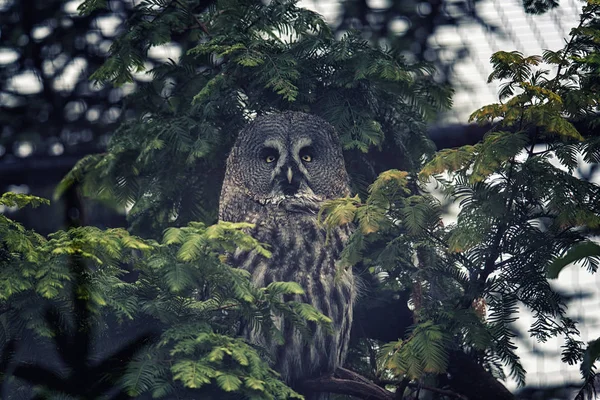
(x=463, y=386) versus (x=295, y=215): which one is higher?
(x=295, y=215)

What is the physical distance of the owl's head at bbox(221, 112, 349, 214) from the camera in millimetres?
6250

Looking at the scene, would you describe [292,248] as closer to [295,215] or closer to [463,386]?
[295,215]

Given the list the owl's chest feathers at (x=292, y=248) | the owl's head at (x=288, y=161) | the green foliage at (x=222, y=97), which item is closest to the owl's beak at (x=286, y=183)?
the owl's head at (x=288, y=161)

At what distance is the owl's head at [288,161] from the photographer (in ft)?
20.5

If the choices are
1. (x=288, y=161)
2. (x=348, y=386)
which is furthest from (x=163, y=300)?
(x=288, y=161)

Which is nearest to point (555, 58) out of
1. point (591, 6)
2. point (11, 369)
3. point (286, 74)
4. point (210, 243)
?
point (591, 6)

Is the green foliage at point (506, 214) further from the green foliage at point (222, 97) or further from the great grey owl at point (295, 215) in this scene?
the green foliage at point (222, 97)

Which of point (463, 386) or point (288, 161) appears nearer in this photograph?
point (463, 386)

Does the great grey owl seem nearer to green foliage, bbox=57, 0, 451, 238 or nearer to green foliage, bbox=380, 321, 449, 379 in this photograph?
green foliage, bbox=57, 0, 451, 238

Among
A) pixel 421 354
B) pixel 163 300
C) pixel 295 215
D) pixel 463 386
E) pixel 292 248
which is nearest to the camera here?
pixel 163 300

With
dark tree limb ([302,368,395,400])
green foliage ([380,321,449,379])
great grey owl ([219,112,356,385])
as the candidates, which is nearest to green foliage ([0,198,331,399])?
green foliage ([380,321,449,379])

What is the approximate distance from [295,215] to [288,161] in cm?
32

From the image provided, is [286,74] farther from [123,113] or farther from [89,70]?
A: [89,70]

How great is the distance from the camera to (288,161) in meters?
6.27
